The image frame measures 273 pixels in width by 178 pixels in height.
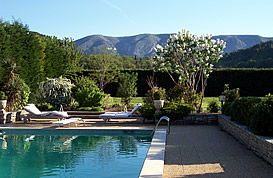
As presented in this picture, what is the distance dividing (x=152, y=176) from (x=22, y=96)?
11.0m

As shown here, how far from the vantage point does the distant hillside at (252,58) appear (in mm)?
34188

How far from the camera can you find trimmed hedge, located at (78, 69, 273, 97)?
2206cm

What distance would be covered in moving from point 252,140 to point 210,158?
1.18 meters

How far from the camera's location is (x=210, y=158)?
599 centimetres

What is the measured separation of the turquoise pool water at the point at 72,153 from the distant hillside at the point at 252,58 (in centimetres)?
2777

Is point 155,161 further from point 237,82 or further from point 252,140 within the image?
point 237,82

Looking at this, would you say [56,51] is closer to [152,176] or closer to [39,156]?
[39,156]

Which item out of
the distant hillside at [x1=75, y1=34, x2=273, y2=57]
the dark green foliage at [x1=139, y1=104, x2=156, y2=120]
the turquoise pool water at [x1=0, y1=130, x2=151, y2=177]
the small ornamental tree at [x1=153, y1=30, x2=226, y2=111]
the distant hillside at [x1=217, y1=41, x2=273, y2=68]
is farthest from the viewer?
the distant hillside at [x1=75, y1=34, x2=273, y2=57]

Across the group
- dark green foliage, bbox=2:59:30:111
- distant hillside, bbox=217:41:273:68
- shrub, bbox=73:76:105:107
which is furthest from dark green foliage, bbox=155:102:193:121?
distant hillside, bbox=217:41:273:68

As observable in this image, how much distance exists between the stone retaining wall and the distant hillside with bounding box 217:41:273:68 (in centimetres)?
2696

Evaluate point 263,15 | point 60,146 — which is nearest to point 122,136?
point 60,146

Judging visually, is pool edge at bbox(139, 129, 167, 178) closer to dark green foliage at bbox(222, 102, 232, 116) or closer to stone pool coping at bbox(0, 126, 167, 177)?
stone pool coping at bbox(0, 126, 167, 177)

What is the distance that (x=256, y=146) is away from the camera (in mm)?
6266

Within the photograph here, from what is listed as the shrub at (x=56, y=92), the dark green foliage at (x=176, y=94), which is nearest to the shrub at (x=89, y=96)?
the shrub at (x=56, y=92)
